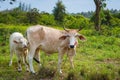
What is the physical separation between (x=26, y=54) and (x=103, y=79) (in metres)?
3.55

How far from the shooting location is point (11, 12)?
58.9m

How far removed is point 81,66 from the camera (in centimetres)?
1284

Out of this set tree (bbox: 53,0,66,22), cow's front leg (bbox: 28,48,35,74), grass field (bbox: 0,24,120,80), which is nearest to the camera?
grass field (bbox: 0,24,120,80)

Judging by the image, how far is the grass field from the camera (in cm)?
994

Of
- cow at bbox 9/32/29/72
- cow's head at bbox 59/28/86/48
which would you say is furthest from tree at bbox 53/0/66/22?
cow's head at bbox 59/28/86/48

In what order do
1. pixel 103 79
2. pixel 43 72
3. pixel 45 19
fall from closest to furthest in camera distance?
pixel 103 79 → pixel 43 72 → pixel 45 19

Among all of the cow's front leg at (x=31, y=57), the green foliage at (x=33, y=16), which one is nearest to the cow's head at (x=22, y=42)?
the cow's front leg at (x=31, y=57)

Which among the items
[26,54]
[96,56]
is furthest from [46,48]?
[96,56]

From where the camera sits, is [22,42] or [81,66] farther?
[81,66]

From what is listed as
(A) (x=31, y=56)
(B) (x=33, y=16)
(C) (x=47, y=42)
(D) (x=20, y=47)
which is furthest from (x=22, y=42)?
(B) (x=33, y=16)

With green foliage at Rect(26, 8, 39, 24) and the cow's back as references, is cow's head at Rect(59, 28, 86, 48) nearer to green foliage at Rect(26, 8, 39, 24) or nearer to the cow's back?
the cow's back

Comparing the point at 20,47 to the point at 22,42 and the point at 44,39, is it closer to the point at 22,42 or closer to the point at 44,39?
the point at 22,42

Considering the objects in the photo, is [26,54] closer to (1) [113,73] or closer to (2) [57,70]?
(2) [57,70]

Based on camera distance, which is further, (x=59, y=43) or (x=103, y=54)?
(x=103, y=54)
